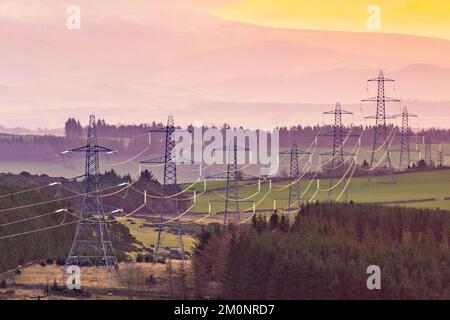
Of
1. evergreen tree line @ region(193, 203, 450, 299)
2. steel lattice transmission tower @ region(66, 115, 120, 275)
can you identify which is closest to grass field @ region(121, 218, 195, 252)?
steel lattice transmission tower @ region(66, 115, 120, 275)

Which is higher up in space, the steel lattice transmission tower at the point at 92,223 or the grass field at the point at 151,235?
the steel lattice transmission tower at the point at 92,223

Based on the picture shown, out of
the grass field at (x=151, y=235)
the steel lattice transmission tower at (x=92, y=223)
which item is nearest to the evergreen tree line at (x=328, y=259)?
the steel lattice transmission tower at (x=92, y=223)

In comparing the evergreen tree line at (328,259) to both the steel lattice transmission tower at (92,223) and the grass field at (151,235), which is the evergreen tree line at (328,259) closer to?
the steel lattice transmission tower at (92,223)

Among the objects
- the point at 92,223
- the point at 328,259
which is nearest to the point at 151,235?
the point at 92,223

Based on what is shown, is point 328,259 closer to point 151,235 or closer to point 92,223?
point 92,223

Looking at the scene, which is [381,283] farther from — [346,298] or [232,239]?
[232,239]

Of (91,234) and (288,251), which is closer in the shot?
(288,251)

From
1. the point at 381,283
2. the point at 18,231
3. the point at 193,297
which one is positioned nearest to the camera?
the point at 381,283
